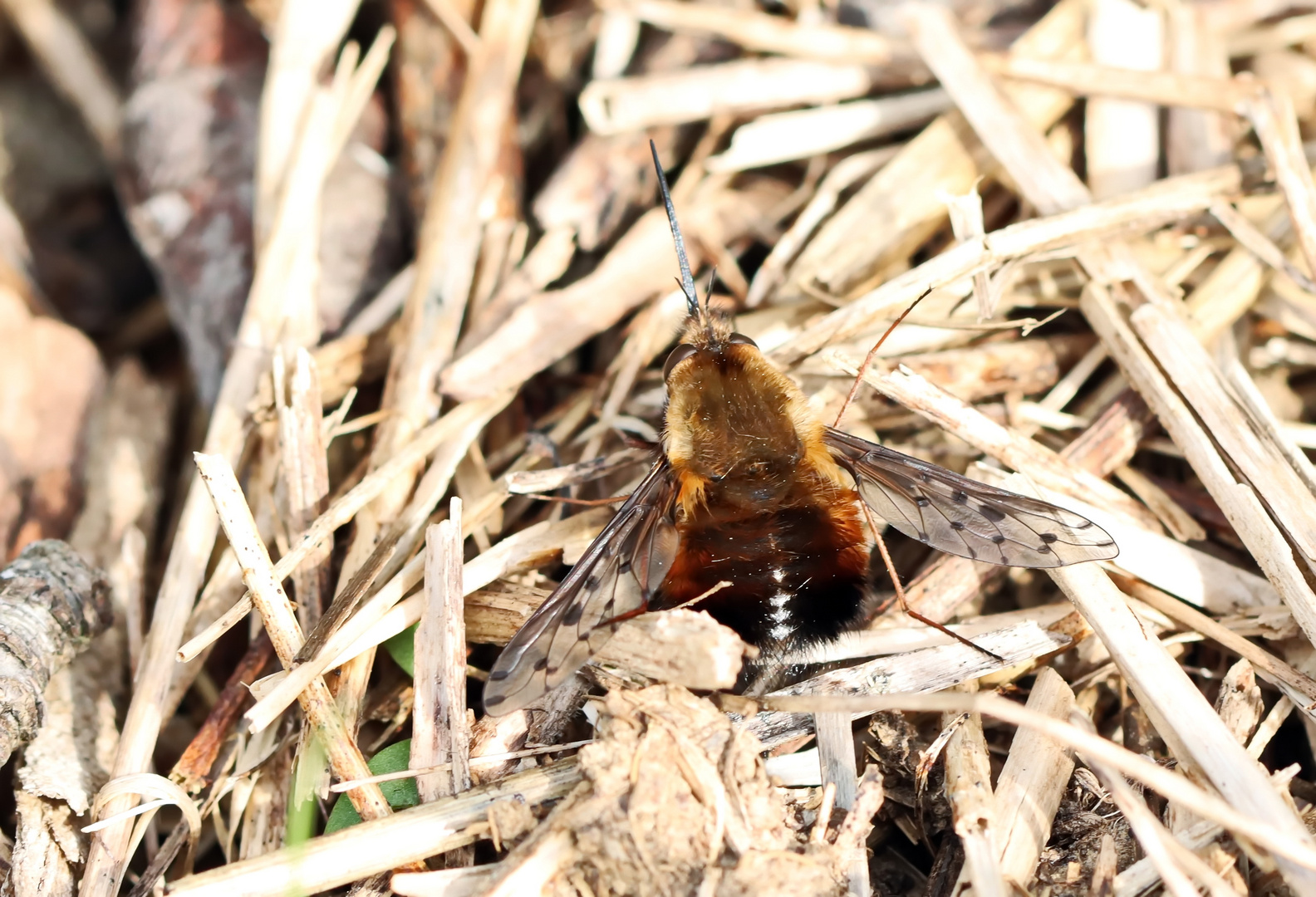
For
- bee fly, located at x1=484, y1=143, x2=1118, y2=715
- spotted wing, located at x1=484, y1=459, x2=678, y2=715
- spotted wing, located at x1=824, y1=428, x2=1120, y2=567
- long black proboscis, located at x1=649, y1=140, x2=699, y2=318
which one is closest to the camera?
spotted wing, located at x1=484, y1=459, x2=678, y2=715

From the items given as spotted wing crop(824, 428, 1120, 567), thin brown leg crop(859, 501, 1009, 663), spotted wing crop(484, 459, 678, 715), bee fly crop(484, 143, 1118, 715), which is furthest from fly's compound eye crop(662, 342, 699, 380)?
thin brown leg crop(859, 501, 1009, 663)

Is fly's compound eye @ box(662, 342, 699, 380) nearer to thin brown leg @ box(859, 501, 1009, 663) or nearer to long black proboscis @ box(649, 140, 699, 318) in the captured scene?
long black proboscis @ box(649, 140, 699, 318)

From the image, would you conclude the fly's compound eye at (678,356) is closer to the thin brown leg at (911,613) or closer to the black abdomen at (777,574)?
the black abdomen at (777,574)

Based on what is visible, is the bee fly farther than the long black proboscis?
No

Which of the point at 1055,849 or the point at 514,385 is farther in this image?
the point at 514,385

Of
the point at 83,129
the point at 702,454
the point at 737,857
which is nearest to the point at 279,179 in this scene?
the point at 83,129

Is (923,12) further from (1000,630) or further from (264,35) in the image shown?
(264,35)

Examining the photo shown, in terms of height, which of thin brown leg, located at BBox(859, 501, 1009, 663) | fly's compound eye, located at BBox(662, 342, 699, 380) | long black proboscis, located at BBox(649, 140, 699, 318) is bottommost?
thin brown leg, located at BBox(859, 501, 1009, 663)
